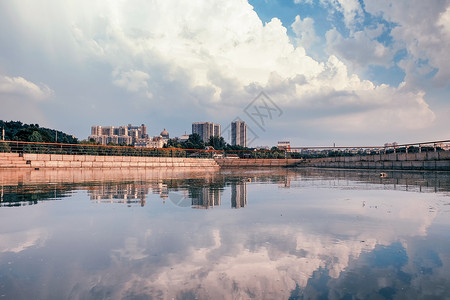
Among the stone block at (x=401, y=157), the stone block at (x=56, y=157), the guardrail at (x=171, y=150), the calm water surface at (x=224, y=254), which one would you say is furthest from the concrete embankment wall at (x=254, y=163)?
the calm water surface at (x=224, y=254)

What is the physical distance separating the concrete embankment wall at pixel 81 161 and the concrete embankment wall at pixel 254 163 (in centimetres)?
570

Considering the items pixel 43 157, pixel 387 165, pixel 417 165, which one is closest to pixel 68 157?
pixel 43 157

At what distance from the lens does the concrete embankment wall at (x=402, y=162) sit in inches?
898

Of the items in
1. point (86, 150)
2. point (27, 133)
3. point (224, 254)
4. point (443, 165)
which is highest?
point (27, 133)

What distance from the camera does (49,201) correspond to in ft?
27.2

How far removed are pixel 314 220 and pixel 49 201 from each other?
6.65m

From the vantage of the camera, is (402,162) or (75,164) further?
(75,164)

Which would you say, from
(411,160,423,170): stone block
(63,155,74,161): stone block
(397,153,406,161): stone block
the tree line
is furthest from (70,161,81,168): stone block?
the tree line

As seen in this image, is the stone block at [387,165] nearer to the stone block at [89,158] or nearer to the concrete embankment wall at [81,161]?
the concrete embankment wall at [81,161]

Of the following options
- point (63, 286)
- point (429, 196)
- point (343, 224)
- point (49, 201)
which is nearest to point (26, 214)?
point (49, 201)

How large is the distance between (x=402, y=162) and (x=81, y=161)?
31.4 m

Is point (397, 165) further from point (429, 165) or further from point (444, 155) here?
point (444, 155)

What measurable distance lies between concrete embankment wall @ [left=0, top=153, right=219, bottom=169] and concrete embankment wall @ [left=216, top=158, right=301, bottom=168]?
5703 mm

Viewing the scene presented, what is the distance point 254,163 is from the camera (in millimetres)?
52906
